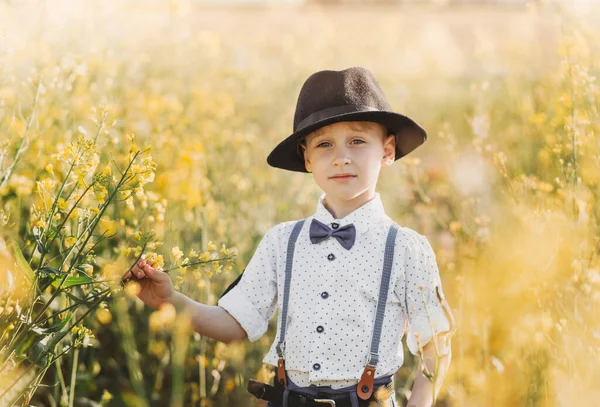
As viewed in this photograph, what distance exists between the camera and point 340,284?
2.11 metres

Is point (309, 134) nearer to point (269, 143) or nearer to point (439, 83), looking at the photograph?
point (269, 143)

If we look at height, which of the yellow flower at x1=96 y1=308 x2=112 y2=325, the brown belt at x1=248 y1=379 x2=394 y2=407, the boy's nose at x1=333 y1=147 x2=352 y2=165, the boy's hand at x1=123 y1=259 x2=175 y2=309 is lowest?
the brown belt at x1=248 y1=379 x2=394 y2=407

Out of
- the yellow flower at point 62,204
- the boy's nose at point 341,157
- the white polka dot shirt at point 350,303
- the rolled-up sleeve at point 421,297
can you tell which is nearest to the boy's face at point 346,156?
the boy's nose at point 341,157

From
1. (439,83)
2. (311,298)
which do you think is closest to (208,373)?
(311,298)

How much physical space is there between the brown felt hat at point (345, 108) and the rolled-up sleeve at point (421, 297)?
33 cm

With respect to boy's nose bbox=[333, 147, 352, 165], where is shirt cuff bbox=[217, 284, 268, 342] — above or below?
below

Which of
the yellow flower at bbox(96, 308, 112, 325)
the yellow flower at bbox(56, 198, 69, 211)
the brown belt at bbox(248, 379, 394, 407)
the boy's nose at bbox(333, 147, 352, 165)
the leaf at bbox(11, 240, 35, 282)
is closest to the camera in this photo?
the leaf at bbox(11, 240, 35, 282)

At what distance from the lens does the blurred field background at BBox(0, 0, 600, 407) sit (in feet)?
6.88

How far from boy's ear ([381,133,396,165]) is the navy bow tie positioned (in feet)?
0.81

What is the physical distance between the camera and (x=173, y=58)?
5305mm

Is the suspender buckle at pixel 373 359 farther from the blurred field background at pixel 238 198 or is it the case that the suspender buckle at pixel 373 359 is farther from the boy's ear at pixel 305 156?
the boy's ear at pixel 305 156

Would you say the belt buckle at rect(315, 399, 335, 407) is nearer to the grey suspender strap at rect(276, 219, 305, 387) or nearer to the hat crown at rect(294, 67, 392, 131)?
the grey suspender strap at rect(276, 219, 305, 387)

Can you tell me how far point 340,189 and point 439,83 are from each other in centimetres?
642

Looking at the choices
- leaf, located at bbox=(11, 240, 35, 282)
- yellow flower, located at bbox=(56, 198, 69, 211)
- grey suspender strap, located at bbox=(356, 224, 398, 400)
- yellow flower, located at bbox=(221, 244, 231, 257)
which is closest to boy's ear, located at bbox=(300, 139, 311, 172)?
grey suspender strap, located at bbox=(356, 224, 398, 400)
